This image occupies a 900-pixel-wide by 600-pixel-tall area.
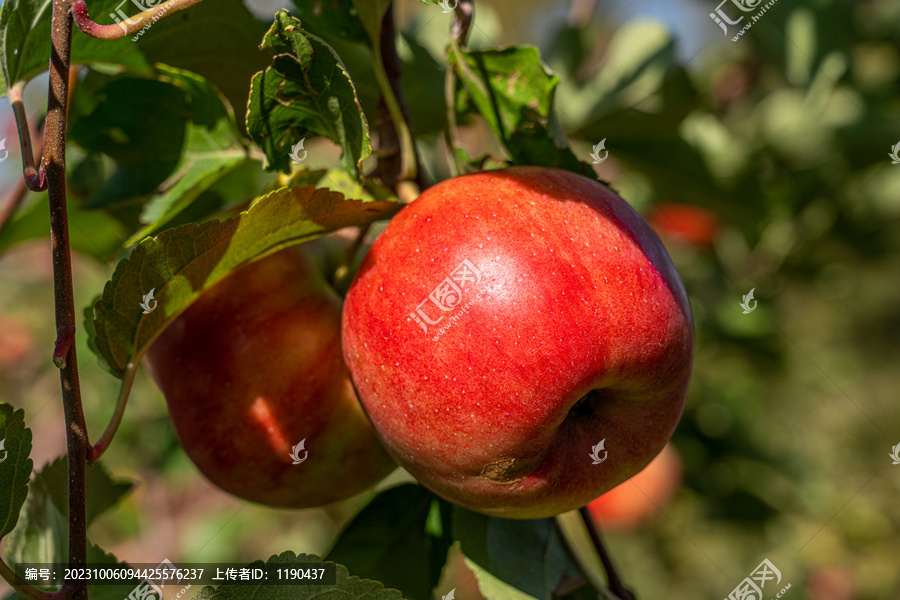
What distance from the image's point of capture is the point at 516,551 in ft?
2.58

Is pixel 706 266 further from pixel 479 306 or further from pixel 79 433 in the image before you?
pixel 79 433

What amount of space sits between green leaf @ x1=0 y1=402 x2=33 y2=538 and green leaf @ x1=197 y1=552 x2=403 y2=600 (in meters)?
0.18

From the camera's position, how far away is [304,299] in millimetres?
754

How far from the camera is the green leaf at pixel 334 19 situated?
74cm

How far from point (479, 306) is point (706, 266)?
5.16 ft

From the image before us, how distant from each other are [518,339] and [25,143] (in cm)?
49

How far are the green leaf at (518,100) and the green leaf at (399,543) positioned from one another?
0.47 meters
